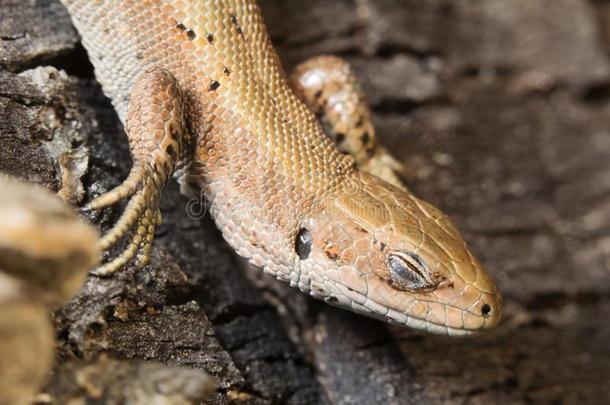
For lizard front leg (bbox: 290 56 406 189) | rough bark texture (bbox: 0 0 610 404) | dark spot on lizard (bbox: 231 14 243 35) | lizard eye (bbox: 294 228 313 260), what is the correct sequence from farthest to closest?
1. lizard front leg (bbox: 290 56 406 189)
2. dark spot on lizard (bbox: 231 14 243 35)
3. lizard eye (bbox: 294 228 313 260)
4. rough bark texture (bbox: 0 0 610 404)

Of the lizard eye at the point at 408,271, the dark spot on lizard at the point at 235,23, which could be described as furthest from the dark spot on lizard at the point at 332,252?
the dark spot on lizard at the point at 235,23

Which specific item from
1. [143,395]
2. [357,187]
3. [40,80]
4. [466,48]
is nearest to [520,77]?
[466,48]

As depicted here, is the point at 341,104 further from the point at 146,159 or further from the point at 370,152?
the point at 146,159

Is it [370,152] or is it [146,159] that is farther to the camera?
[370,152]

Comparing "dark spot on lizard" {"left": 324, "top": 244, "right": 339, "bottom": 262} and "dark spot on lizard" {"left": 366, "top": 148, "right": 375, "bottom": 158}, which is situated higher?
"dark spot on lizard" {"left": 324, "top": 244, "right": 339, "bottom": 262}

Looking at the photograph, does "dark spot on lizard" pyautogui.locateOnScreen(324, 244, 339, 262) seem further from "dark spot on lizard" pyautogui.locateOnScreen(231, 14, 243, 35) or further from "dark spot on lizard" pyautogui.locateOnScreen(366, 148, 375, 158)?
"dark spot on lizard" pyautogui.locateOnScreen(231, 14, 243, 35)

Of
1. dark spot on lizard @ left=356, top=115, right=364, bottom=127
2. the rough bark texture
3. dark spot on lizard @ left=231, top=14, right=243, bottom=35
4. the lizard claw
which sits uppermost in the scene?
dark spot on lizard @ left=231, top=14, right=243, bottom=35

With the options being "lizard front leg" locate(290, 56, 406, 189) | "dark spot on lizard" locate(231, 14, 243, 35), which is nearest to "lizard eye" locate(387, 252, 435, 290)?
"lizard front leg" locate(290, 56, 406, 189)

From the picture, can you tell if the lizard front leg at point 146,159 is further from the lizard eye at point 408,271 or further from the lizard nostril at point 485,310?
the lizard nostril at point 485,310

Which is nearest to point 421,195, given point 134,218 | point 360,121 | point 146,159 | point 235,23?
point 360,121
